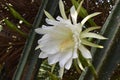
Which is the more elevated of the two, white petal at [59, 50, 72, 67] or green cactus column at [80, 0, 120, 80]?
white petal at [59, 50, 72, 67]

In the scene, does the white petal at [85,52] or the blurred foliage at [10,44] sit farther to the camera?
the blurred foliage at [10,44]

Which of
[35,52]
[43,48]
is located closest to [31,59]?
[35,52]

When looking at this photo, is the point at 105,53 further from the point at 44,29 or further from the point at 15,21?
the point at 15,21

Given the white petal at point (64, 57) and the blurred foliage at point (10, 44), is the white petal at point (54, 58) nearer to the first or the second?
the white petal at point (64, 57)

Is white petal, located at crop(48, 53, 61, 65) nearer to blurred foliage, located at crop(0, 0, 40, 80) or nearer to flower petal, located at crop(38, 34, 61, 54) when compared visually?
flower petal, located at crop(38, 34, 61, 54)

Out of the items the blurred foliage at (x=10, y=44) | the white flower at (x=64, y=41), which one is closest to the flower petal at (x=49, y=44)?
the white flower at (x=64, y=41)

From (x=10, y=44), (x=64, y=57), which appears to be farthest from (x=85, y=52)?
(x=10, y=44)

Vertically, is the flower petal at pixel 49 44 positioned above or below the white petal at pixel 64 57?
above

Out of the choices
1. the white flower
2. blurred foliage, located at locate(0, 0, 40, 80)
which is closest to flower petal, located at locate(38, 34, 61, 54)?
the white flower
